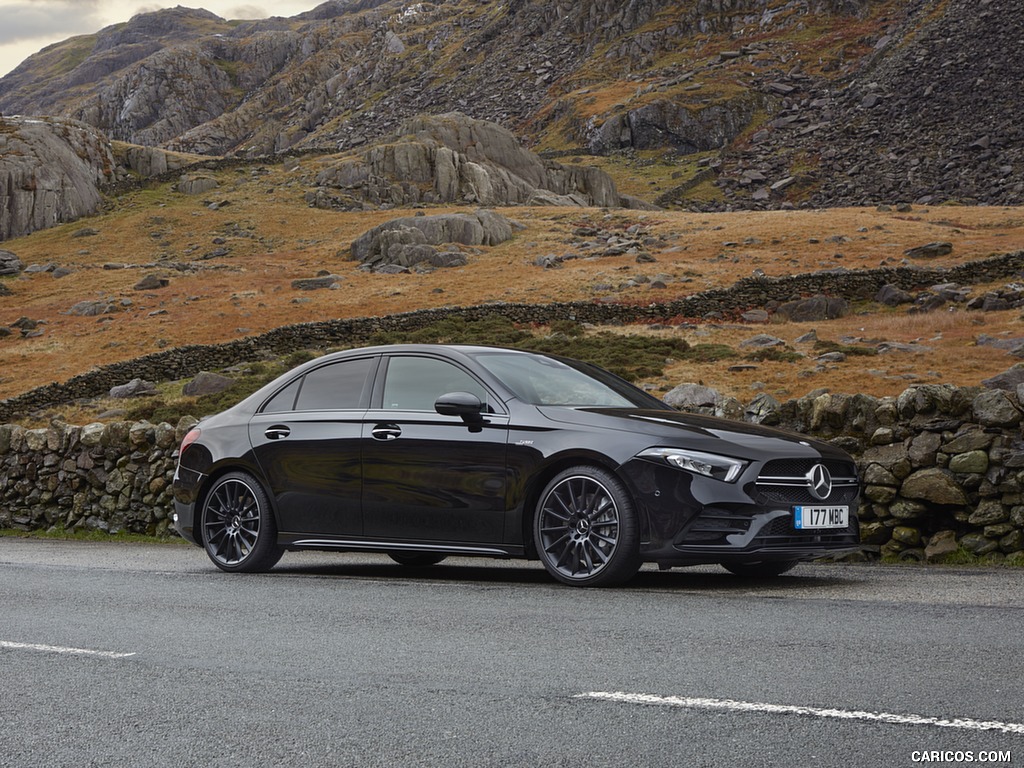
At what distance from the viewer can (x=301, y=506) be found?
8.89m

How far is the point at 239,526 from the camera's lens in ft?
30.7

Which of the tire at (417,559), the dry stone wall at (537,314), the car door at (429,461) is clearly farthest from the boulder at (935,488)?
the dry stone wall at (537,314)

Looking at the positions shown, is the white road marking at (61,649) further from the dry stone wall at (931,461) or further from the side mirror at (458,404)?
the dry stone wall at (931,461)

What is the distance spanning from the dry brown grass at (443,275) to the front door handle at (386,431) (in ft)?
69.9

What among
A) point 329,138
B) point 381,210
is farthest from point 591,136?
point 381,210

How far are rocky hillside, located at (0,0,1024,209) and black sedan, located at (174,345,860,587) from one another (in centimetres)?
8600

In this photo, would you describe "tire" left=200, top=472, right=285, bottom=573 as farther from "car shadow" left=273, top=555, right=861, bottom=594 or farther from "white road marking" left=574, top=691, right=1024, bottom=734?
"white road marking" left=574, top=691, right=1024, bottom=734

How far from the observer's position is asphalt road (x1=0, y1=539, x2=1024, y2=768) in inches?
155

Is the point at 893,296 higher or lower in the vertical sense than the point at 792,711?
higher

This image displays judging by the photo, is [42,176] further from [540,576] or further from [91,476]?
[540,576]

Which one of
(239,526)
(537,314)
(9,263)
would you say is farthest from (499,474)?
(9,263)

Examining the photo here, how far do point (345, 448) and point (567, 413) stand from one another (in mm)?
1906

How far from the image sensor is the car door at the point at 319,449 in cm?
866

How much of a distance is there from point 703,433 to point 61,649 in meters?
4.02
